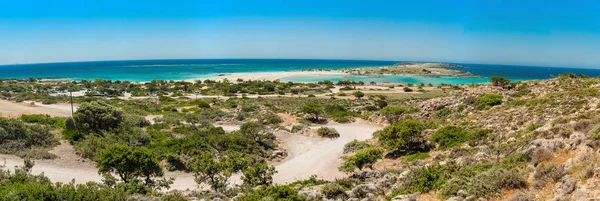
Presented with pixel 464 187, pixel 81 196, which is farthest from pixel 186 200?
Answer: pixel 464 187

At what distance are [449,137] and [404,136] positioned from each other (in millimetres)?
2721

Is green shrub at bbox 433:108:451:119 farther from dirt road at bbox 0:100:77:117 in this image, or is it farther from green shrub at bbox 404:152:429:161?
dirt road at bbox 0:100:77:117

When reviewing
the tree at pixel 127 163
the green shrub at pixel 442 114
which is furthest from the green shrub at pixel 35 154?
the green shrub at pixel 442 114

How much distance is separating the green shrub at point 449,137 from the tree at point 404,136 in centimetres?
105

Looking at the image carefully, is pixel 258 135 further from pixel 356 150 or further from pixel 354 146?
pixel 356 150

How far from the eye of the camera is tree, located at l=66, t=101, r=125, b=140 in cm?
2844

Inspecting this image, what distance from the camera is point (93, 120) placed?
2894cm

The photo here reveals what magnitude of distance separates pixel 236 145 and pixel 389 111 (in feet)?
55.8

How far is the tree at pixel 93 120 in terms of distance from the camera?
28438mm

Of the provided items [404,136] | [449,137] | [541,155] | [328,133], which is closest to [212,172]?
[404,136]

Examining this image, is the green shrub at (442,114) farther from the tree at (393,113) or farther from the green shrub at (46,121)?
the green shrub at (46,121)

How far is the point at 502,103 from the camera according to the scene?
28359 millimetres

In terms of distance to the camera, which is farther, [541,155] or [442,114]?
[442,114]

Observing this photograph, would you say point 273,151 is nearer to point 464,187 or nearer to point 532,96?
point 464,187
